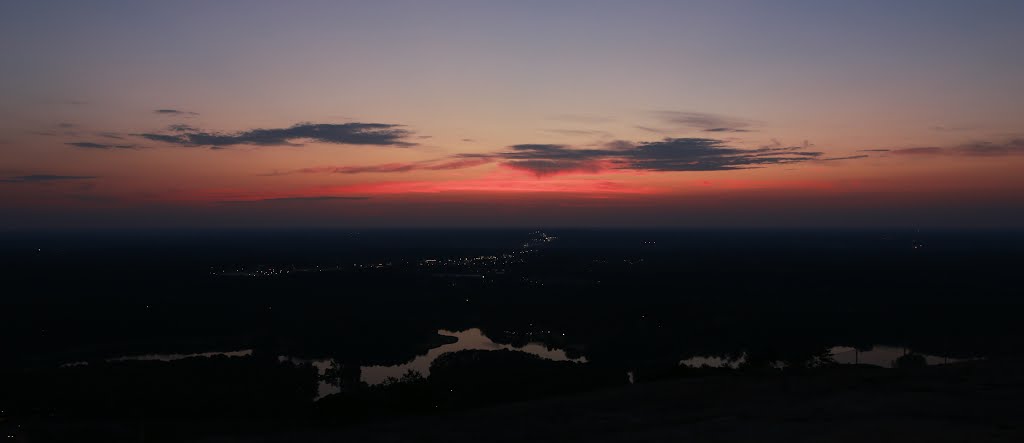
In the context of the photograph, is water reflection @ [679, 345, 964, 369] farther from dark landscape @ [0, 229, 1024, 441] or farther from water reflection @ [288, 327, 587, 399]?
water reflection @ [288, 327, 587, 399]

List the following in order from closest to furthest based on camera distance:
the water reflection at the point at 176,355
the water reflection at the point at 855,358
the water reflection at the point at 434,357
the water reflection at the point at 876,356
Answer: the water reflection at the point at 434,357 < the water reflection at the point at 876,356 < the water reflection at the point at 855,358 < the water reflection at the point at 176,355

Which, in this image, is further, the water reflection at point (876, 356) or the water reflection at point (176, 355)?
the water reflection at point (176, 355)

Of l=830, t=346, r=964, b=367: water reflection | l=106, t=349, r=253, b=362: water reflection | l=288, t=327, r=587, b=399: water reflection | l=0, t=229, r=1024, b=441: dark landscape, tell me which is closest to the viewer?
l=0, t=229, r=1024, b=441: dark landscape

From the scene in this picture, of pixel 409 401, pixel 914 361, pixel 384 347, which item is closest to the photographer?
pixel 409 401

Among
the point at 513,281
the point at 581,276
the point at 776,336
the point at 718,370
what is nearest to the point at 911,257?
the point at 581,276

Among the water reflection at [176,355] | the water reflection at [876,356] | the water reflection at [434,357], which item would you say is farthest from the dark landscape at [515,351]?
the water reflection at [176,355]

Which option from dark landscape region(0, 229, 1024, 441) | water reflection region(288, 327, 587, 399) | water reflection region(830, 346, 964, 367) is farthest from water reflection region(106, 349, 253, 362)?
water reflection region(830, 346, 964, 367)

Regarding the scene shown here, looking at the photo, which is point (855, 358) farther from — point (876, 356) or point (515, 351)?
point (515, 351)

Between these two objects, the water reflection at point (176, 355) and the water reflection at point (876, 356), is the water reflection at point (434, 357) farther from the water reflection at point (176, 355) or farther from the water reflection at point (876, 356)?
the water reflection at point (876, 356)

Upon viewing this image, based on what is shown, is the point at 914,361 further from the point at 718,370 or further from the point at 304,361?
the point at 304,361

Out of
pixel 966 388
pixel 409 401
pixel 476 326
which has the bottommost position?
pixel 476 326

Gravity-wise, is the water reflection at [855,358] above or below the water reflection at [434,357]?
above
